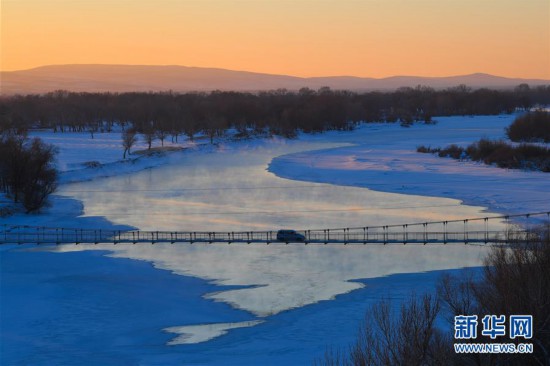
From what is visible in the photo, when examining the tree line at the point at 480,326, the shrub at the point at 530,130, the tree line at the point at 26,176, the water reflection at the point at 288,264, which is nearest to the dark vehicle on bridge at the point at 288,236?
the water reflection at the point at 288,264

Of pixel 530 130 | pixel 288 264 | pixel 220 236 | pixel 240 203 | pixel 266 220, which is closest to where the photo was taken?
pixel 288 264

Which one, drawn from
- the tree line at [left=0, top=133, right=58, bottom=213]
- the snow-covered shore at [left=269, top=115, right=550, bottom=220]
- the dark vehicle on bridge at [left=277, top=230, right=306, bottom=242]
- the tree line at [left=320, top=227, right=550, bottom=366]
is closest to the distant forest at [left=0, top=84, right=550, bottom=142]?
the snow-covered shore at [left=269, top=115, right=550, bottom=220]

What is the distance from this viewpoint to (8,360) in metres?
12.1

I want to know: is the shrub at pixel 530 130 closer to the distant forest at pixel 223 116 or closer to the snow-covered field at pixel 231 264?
the snow-covered field at pixel 231 264

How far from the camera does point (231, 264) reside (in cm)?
1877

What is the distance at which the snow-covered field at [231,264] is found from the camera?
13094 mm

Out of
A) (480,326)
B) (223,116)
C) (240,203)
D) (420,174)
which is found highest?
(223,116)

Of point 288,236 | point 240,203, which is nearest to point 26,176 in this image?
point 240,203

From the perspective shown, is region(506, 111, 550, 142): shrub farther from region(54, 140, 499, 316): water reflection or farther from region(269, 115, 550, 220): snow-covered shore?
region(54, 140, 499, 316): water reflection

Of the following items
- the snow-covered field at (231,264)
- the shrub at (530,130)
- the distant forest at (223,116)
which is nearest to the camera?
the snow-covered field at (231,264)

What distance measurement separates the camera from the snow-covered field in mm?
13094

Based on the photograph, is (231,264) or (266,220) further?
(266,220)

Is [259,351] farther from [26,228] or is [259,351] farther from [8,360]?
[26,228]

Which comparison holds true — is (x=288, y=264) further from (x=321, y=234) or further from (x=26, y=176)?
(x=26, y=176)
